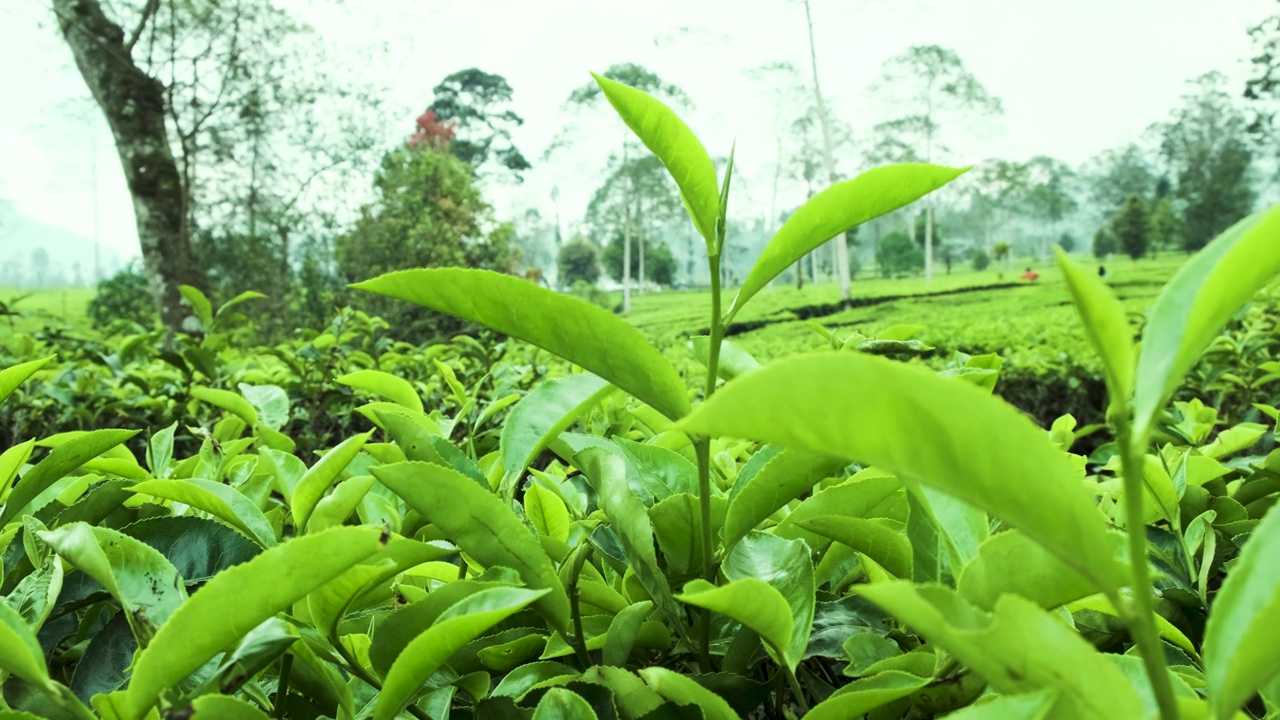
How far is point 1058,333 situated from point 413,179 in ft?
26.7

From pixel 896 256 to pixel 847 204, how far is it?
23554 mm

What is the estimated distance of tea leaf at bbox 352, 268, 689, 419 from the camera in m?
0.36

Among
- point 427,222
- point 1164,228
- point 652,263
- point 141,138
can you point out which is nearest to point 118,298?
point 427,222

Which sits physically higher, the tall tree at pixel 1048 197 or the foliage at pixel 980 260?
the tall tree at pixel 1048 197

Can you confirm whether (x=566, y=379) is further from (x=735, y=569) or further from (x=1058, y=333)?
(x=1058, y=333)

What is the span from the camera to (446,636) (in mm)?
328

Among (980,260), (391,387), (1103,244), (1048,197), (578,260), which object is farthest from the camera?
(578,260)

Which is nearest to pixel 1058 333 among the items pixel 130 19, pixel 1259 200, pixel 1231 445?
pixel 1231 445

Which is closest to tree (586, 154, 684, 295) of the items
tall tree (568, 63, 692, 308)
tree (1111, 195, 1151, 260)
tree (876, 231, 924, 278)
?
tall tree (568, 63, 692, 308)

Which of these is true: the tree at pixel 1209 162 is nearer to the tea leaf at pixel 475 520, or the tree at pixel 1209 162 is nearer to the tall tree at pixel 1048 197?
the tall tree at pixel 1048 197

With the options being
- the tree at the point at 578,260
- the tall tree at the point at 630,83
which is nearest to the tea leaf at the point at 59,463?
the tall tree at the point at 630,83

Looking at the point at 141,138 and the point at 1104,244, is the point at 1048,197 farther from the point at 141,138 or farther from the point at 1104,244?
the point at 141,138

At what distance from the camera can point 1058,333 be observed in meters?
4.07

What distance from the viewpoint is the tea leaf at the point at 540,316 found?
1.19 feet
